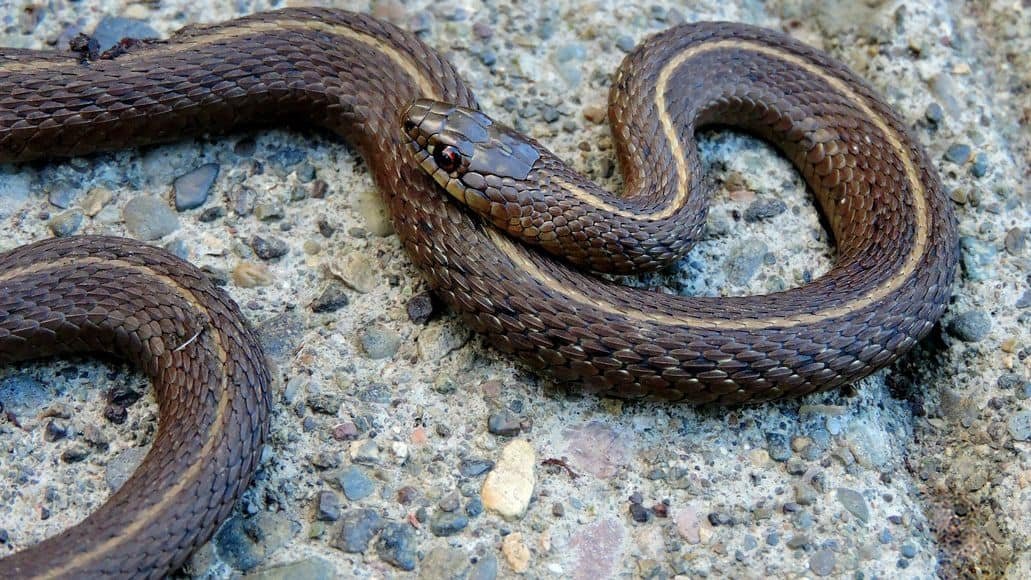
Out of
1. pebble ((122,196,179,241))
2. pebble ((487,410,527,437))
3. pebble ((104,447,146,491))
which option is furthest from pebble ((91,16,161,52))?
pebble ((487,410,527,437))

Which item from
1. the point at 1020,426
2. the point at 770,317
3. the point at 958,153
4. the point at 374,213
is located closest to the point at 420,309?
the point at 374,213

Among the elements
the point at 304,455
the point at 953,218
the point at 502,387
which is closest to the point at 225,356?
the point at 304,455

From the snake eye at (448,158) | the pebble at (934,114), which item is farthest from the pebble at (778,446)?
the pebble at (934,114)

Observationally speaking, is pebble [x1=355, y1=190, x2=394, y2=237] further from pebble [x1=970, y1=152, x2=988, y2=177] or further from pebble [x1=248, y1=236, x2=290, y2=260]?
pebble [x1=970, y1=152, x2=988, y2=177]

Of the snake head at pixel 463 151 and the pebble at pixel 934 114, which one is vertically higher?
the pebble at pixel 934 114

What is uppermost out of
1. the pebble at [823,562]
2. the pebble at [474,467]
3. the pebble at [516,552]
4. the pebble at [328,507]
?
the pebble at [823,562]

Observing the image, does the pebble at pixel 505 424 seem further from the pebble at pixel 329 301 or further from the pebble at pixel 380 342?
the pebble at pixel 329 301

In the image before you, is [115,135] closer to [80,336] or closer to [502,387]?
[80,336]
